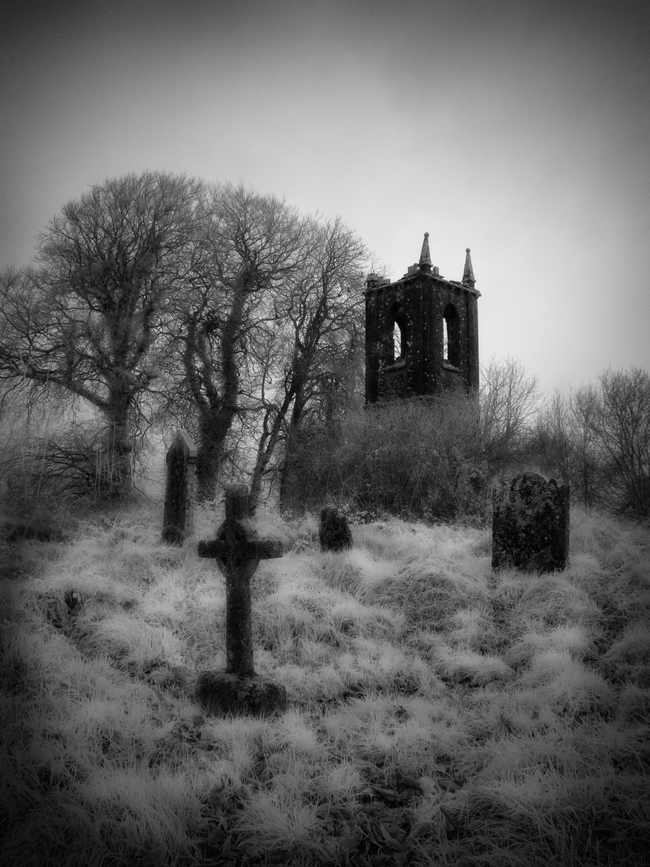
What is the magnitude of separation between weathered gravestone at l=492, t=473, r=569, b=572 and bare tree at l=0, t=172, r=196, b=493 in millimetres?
9309

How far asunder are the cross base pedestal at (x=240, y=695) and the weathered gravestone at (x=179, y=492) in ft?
17.6

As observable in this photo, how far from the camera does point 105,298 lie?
614 inches

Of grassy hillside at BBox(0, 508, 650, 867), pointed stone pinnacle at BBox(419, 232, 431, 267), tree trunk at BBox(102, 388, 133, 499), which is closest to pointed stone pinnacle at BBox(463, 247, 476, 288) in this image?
pointed stone pinnacle at BBox(419, 232, 431, 267)

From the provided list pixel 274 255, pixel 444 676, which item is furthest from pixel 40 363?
pixel 444 676

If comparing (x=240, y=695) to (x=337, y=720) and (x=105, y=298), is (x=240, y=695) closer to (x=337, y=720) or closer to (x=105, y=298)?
(x=337, y=720)

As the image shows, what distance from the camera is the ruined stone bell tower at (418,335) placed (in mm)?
24766

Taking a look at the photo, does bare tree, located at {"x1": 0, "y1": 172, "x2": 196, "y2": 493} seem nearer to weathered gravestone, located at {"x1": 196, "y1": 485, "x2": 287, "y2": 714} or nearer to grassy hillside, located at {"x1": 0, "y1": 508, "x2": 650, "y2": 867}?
grassy hillside, located at {"x1": 0, "y1": 508, "x2": 650, "y2": 867}

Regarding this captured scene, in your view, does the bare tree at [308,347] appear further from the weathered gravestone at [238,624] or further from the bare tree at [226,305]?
the weathered gravestone at [238,624]

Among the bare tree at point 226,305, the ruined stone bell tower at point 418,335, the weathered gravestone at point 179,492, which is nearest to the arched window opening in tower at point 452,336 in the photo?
the ruined stone bell tower at point 418,335

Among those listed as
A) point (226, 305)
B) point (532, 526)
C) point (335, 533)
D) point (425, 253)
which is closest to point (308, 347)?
point (226, 305)

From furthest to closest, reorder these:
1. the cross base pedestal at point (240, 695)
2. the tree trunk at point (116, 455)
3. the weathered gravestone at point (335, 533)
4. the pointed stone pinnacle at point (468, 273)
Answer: the pointed stone pinnacle at point (468, 273)
the tree trunk at point (116, 455)
the weathered gravestone at point (335, 533)
the cross base pedestal at point (240, 695)

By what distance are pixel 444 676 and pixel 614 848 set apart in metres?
2.67

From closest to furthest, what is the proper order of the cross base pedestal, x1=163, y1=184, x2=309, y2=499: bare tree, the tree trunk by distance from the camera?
the cross base pedestal < the tree trunk < x1=163, y1=184, x2=309, y2=499: bare tree

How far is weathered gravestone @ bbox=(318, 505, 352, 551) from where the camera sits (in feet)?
30.6
